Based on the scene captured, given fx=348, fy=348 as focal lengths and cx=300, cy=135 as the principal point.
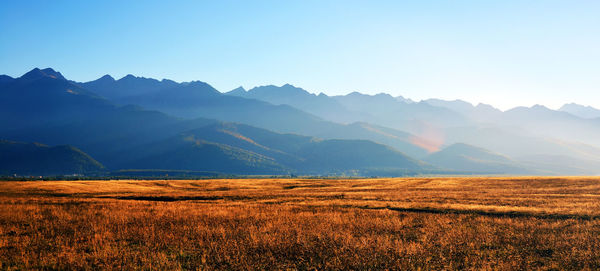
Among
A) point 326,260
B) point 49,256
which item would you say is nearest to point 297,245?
point 326,260

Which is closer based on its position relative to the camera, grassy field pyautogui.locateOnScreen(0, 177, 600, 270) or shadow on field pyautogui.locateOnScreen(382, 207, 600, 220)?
grassy field pyautogui.locateOnScreen(0, 177, 600, 270)

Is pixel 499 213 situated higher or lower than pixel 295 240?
lower

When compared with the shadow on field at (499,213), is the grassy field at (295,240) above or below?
above

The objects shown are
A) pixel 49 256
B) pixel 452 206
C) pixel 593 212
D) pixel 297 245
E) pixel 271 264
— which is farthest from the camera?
pixel 452 206

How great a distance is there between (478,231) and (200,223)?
17267 mm

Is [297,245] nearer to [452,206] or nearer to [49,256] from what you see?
[49,256]

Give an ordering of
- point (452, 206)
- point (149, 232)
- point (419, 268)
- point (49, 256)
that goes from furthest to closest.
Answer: point (452, 206)
point (149, 232)
point (49, 256)
point (419, 268)

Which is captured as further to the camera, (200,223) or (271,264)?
(200,223)

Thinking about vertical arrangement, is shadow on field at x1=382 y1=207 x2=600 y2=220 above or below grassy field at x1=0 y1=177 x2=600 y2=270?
below

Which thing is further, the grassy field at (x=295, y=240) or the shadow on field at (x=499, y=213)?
the shadow on field at (x=499, y=213)

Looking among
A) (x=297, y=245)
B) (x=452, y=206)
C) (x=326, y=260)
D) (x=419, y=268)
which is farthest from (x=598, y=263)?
(x=452, y=206)

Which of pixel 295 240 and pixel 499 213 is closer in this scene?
pixel 295 240

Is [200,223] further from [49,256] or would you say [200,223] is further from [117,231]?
[49,256]

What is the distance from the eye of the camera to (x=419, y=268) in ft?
43.4
